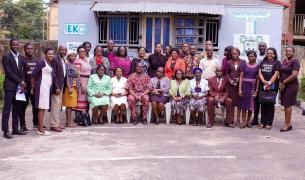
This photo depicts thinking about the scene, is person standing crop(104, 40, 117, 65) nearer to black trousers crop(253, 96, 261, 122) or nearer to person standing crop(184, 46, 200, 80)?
person standing crop(184, 46, 200, 80)

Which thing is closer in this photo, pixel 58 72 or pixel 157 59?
pixel 58 72

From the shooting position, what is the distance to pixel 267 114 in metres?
10.2

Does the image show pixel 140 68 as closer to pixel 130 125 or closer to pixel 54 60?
pixel 130 125

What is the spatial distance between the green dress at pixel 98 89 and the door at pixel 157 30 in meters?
3.95

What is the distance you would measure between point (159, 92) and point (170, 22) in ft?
13.5

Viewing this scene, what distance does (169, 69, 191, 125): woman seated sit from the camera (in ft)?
34.3

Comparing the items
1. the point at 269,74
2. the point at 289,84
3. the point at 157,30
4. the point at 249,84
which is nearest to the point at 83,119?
the point at 249,84

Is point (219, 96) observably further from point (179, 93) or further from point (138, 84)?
point (138, 84)

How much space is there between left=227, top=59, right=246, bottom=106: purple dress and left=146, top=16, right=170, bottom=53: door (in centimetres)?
408

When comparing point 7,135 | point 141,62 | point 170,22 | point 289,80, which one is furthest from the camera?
point 170,22

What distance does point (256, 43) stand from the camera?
13.6 m

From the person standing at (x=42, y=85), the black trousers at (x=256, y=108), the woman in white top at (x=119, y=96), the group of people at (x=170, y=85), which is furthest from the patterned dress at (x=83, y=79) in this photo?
the black trousers at (x=256, y=108)

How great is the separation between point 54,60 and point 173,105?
270cm

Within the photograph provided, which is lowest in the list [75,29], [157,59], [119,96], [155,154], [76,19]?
[155,154]
